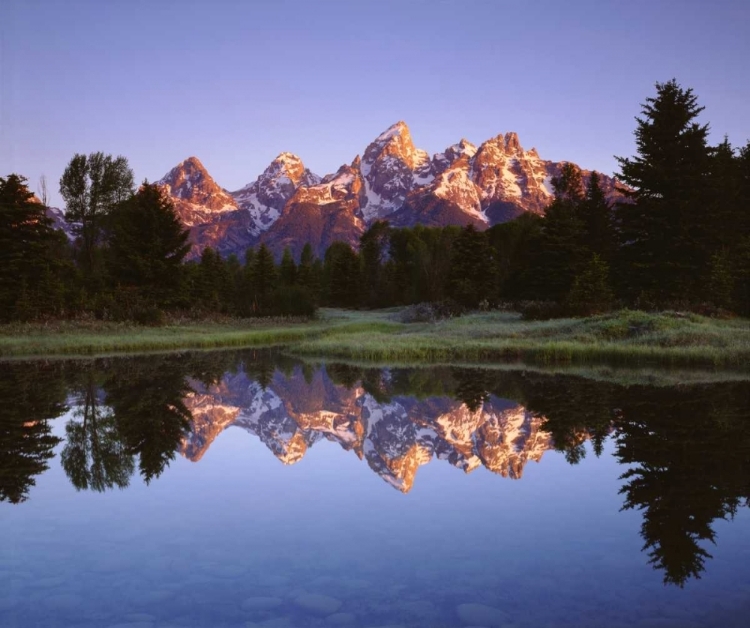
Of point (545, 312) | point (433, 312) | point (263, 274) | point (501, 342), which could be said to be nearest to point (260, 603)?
point (501, 342)

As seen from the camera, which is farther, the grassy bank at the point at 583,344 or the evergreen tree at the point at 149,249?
the evergreen tree at the point at 149,249

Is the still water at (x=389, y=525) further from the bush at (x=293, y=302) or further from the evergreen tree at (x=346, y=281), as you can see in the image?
the evergreen tree at (x=346, y=281)

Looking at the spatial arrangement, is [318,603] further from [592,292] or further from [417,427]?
[592,292]

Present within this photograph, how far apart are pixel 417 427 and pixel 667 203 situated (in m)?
33.5

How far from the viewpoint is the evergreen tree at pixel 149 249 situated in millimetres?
47688

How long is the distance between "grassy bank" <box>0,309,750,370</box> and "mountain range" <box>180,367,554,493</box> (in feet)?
→ 34.6

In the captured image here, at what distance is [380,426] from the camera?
47.0 ft

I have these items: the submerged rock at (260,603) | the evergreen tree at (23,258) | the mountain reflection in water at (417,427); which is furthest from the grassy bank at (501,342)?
the submerged rock at (260,603)

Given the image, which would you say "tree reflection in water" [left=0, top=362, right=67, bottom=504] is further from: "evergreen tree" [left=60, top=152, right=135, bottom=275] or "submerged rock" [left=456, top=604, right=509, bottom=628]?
"evergreen tree" [left=60, top=152, right=135, bottom=275]

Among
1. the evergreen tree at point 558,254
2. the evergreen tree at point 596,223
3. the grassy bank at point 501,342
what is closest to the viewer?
the grassy bank at point 501,342

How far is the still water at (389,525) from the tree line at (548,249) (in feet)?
87.1

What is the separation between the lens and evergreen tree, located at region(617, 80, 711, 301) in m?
40.2

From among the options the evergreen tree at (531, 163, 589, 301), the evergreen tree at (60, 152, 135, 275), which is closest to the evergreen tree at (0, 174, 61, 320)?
the evergreen tree at (60, 152, 135, 275)

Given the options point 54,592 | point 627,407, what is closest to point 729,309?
point 627,407
